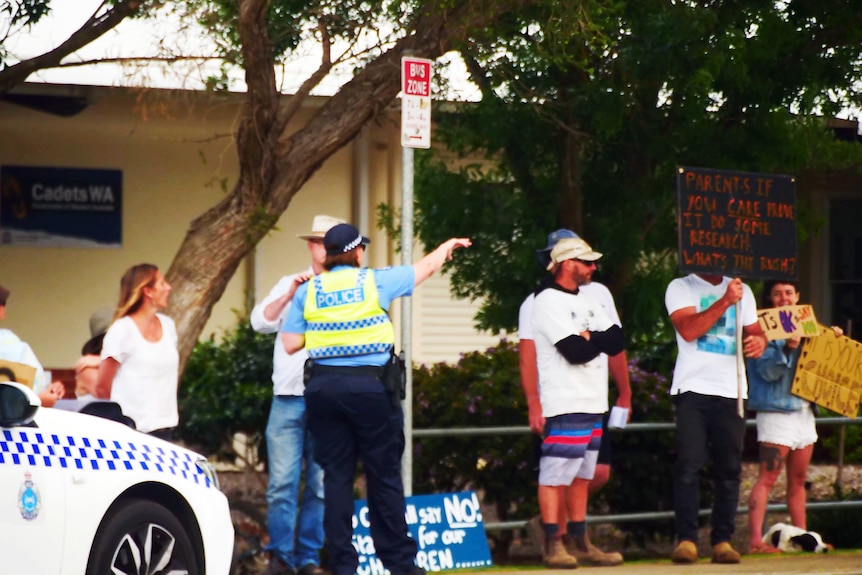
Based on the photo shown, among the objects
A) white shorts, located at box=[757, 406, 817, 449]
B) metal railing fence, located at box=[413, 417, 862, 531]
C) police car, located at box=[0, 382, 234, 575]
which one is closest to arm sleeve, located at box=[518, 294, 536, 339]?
metal railing fence, located at box=[413, 417, 862, 531]

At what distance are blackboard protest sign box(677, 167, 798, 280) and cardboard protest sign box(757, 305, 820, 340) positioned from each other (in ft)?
0.74

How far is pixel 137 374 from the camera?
8352 mm

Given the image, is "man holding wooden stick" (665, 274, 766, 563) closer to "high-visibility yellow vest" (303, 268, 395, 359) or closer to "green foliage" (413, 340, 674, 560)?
"green foliage" (413, 340, 674, 560)

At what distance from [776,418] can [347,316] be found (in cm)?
361

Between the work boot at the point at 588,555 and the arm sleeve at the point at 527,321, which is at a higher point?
the arm sleeve at the point at 527,321

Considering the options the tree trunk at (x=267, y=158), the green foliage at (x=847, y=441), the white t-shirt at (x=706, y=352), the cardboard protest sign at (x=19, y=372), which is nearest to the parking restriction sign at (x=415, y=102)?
the tree trunk at (x=267, y=158)

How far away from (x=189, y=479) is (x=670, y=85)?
4.62 meters

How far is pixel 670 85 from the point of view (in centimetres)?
1023

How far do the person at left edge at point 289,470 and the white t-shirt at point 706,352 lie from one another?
227 cm

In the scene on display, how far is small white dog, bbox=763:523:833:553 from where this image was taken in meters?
10.5

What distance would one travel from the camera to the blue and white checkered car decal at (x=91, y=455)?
20.8 ft

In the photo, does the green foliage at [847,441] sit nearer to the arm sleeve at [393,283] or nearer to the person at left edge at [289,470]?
the person at left edge at [289,470]

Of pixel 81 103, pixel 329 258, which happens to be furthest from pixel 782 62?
pixel 81 103

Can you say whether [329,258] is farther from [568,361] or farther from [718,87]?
[718,87]
